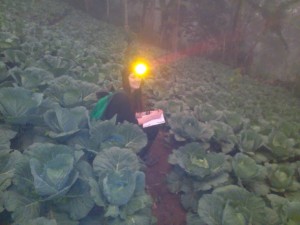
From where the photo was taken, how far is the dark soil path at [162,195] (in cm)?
337

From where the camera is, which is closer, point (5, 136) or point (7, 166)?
point (7, 166)

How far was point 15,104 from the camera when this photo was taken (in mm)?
2801

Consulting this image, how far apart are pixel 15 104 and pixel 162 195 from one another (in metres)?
1.99

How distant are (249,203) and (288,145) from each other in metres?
2.12

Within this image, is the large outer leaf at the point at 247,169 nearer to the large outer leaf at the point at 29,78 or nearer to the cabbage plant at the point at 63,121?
the cabbage plant at the point at 63,121

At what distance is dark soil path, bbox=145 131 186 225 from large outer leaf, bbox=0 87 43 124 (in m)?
1.75

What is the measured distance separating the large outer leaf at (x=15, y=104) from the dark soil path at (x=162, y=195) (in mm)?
1750

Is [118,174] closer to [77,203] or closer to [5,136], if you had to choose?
[77,203]

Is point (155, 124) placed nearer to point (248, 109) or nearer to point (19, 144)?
point (19, 144)

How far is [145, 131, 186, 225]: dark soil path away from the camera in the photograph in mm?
3373

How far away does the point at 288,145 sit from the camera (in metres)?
4.54

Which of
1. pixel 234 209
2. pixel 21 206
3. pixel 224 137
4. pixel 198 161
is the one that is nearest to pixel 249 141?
pixel 224 137

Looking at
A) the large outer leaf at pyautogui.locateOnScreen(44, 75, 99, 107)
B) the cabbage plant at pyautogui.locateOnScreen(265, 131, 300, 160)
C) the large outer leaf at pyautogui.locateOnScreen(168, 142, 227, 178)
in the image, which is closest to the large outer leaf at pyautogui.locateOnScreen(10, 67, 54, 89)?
the large outer leaf at pyautogui.locateOnScreen(44, 75, 99, 107)

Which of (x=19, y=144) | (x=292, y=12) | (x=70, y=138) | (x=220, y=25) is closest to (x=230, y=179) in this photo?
A: (x=70, y=138)
